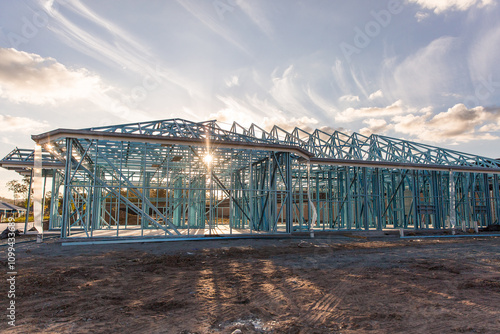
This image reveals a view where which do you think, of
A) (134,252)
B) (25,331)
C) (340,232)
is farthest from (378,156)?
(25,331)

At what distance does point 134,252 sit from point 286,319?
873 centimetres

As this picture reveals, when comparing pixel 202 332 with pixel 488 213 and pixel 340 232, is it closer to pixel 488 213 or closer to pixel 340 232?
pixel 340 232

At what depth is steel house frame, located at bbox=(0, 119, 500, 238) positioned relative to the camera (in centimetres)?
1720

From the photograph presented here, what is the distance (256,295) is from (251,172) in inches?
459

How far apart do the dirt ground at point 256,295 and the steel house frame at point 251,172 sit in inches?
299

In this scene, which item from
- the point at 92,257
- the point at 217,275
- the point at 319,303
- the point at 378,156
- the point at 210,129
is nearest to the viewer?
the point at 319,303

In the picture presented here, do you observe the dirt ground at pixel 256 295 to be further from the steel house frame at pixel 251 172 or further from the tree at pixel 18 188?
the tree at pixel 18 188

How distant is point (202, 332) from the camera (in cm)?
439

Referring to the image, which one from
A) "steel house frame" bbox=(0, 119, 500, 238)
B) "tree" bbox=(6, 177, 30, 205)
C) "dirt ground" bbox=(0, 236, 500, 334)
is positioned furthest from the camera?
"tree" bbox=(6, 177, 30, 205)

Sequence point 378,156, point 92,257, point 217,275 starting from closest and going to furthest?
point 217,275
point 92,257
point 378,156

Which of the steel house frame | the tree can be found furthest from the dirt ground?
the tree

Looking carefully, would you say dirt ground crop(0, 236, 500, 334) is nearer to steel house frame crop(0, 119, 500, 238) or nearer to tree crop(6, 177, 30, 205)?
steel house frame crop(0, 119, 500, 238)

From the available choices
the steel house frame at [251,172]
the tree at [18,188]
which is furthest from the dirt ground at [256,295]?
the tree at [18,188]

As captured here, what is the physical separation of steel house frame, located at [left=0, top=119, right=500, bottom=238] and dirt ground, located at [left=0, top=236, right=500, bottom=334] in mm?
7597
